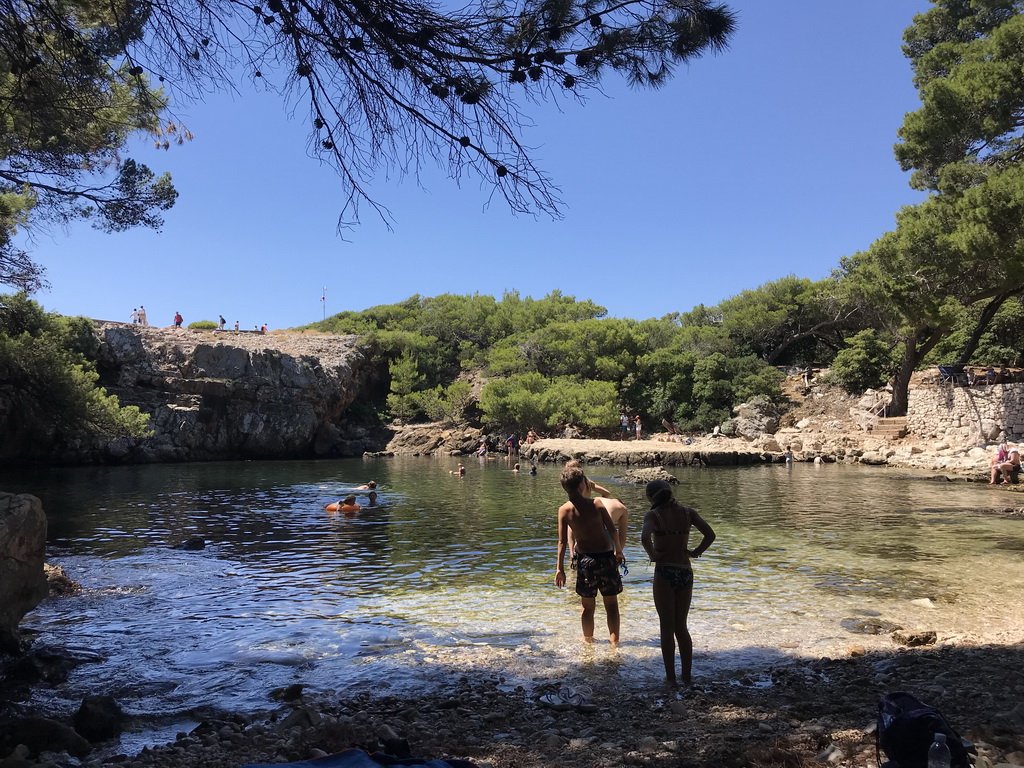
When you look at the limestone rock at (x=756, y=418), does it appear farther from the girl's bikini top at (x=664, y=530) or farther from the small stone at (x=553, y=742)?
the small stone at (x=553, y=742)

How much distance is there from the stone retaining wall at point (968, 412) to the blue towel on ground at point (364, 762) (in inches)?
1155

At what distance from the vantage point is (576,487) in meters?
6.29

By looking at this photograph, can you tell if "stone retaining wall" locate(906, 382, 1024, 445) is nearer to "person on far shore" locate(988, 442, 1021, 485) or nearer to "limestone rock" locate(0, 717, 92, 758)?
"person on far shore" locate(988, 442, 1021, 485)

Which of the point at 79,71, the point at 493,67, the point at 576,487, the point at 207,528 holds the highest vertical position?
the point at 79,71

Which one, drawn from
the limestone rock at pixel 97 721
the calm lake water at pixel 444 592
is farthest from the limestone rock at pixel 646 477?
the limestone rock at pixel 97 721

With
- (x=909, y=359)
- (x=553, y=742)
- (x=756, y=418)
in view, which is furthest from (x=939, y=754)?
(x=756, y=418)

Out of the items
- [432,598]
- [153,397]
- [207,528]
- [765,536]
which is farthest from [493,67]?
[153,397]

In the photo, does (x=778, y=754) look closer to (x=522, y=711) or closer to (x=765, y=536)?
(x=522, y=711)

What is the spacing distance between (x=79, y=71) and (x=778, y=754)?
8.05 metres

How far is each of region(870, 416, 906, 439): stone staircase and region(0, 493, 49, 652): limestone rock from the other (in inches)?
1322

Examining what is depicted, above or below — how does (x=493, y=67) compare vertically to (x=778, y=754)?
above

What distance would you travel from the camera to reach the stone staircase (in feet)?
103

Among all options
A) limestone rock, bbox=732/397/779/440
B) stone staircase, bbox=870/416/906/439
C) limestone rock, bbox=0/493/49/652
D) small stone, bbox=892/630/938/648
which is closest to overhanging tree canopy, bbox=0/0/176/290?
limestone rock, bbox=0/493/49/652

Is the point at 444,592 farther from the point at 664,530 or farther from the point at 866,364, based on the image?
the point at 866,364
